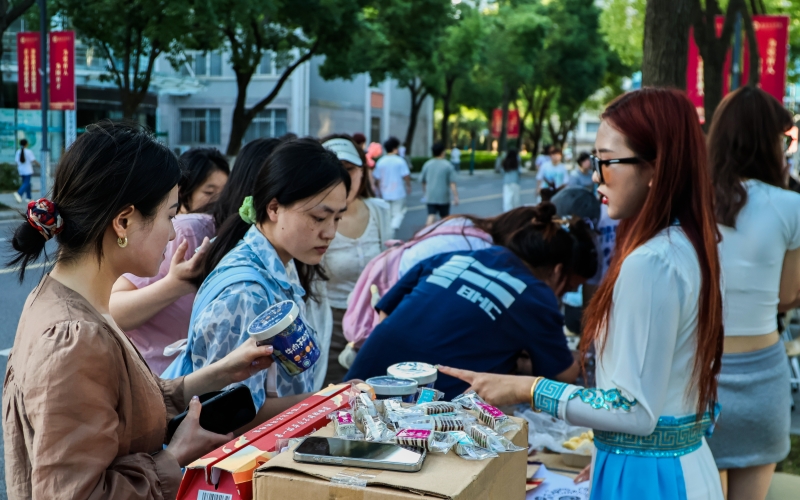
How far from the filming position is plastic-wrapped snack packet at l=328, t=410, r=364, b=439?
5.26ft

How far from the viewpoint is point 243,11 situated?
17.5 m

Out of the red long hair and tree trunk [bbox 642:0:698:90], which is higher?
tree trunk [bbox 642:0:698:90]

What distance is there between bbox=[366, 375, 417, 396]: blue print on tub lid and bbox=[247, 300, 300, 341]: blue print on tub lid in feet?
0.86

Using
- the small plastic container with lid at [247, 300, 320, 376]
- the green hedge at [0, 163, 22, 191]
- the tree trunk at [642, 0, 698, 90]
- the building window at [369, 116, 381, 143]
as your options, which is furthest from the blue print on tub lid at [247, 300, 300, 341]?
the building window at [369, 116, 381, 143]

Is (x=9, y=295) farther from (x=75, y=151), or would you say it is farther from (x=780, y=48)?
(x=780, y=48)

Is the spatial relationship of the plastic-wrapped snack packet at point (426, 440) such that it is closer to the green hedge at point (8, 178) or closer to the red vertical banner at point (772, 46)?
the red vertical banner at point (772, 46)

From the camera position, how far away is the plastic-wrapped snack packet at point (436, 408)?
1704mm

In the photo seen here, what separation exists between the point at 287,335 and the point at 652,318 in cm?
89

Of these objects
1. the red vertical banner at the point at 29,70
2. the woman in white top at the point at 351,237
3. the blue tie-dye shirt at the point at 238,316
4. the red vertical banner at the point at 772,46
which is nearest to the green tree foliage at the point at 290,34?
the red vertical banner at the point at 29,70

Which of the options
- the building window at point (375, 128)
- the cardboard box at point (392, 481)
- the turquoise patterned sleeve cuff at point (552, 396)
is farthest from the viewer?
the building window at point (375, 128)

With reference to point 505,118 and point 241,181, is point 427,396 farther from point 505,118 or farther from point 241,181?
point 505,118

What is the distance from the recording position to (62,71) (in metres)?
17.1

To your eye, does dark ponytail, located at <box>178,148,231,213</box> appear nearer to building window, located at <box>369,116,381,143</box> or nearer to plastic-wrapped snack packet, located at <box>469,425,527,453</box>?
plastic-wrapped snack packet, located at <box>469,425,527,453</box>

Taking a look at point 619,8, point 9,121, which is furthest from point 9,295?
point 619,8
